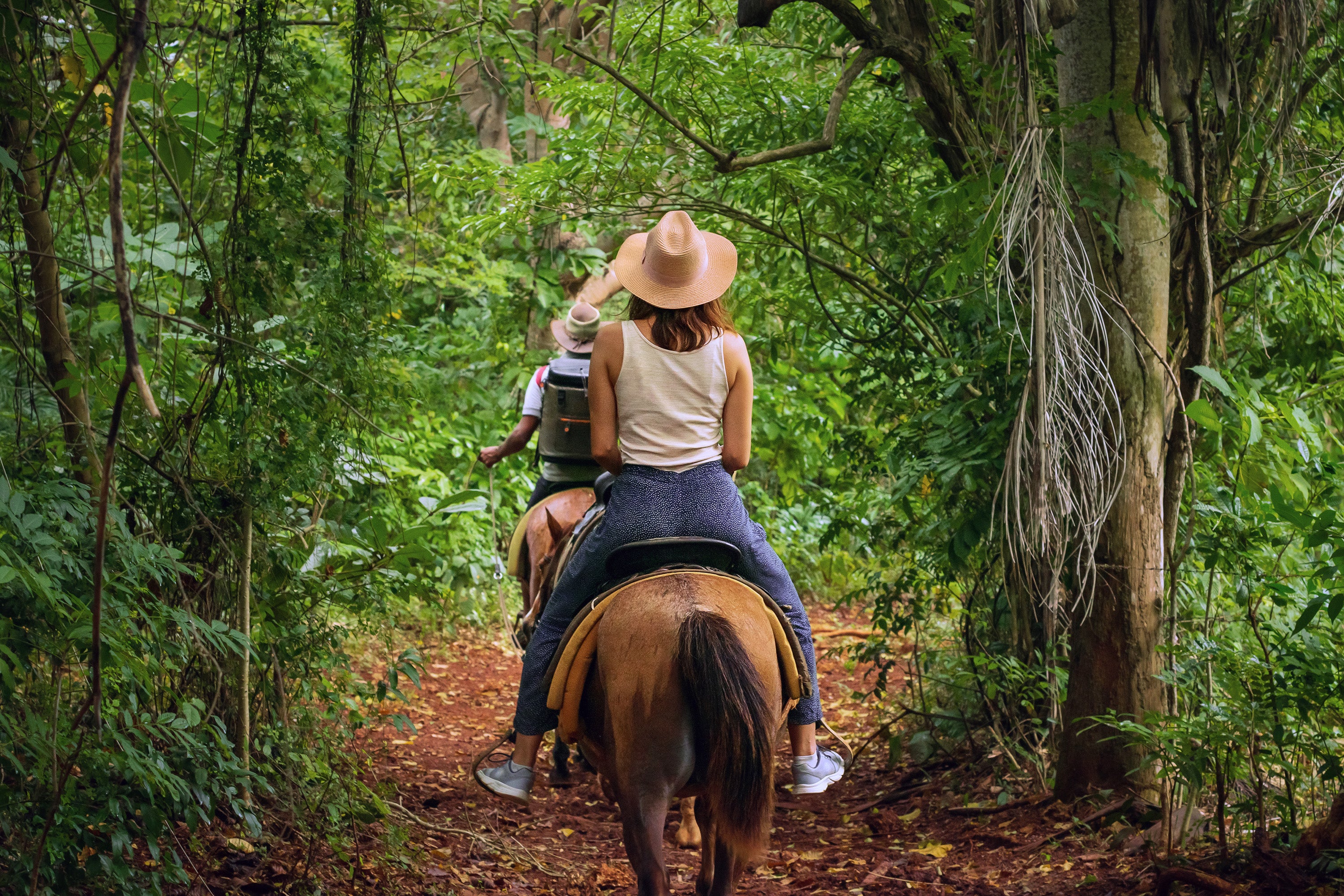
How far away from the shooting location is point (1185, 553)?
4.51 m

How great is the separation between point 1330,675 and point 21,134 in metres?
4.57

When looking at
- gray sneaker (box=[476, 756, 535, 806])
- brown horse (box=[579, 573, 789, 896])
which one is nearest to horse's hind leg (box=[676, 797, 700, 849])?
gray sneaker (box=[476, 756, 535, 806])

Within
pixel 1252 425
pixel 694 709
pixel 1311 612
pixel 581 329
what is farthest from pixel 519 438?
pixel 1311 612

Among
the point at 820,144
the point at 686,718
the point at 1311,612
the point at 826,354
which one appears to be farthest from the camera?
the point at 826,354

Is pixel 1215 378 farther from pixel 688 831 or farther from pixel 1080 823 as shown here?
pixel 688 831

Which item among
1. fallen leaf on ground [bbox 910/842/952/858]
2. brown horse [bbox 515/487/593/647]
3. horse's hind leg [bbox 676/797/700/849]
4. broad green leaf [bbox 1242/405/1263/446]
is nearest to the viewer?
broad green leaf [bbox 1242/405/1263/446]

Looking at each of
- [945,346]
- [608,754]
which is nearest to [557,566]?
[608,754]

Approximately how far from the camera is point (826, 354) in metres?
6.98

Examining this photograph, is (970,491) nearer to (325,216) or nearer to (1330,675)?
(1330,675)

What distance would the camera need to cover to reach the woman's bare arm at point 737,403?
3.92 meters

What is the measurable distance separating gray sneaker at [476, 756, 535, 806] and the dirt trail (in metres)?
0.48

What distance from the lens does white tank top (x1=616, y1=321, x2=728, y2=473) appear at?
3846mm

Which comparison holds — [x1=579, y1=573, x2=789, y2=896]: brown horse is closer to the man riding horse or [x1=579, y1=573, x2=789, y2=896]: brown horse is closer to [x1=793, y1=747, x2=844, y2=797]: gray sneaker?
[x1=793, y1=747, x2=844, y2=797]: gray sneaker

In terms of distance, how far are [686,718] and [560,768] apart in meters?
3.17
